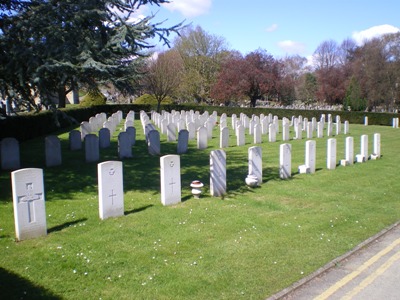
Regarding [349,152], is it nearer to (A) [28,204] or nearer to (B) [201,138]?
(B) [201,138]

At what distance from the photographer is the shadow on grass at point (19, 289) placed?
15.0 feet

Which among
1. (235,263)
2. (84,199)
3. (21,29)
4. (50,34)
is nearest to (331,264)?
(235,263)

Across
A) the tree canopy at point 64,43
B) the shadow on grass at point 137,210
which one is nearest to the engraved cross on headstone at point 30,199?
the shadow on grass at point 137,210

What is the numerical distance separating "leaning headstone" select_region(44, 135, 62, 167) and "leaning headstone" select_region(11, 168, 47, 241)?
6.47m

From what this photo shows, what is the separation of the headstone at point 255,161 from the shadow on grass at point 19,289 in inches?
263

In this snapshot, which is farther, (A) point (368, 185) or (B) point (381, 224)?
(A) point (368, 185)

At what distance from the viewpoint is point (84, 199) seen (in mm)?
8883

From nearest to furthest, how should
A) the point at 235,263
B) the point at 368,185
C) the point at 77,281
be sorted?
the point at 77,281 → the point at 235,263 → the point at 368,185

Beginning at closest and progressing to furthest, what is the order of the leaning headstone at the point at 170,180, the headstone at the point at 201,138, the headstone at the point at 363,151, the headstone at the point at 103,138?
the leaning headstone at the point at 170,180
the headstone at the point at 363,151
the headstone at the point at 103,138
the headstone at the point at 201,138

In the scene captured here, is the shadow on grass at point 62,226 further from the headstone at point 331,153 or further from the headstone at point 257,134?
the headstone at point 257,134

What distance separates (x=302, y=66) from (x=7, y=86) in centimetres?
9113

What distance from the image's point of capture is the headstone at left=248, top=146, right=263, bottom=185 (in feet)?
34.2

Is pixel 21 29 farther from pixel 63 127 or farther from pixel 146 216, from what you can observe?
pixel 63 127

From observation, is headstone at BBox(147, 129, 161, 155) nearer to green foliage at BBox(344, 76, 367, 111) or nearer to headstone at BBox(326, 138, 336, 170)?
headstone at BBox(326, 138, 336, 170)
